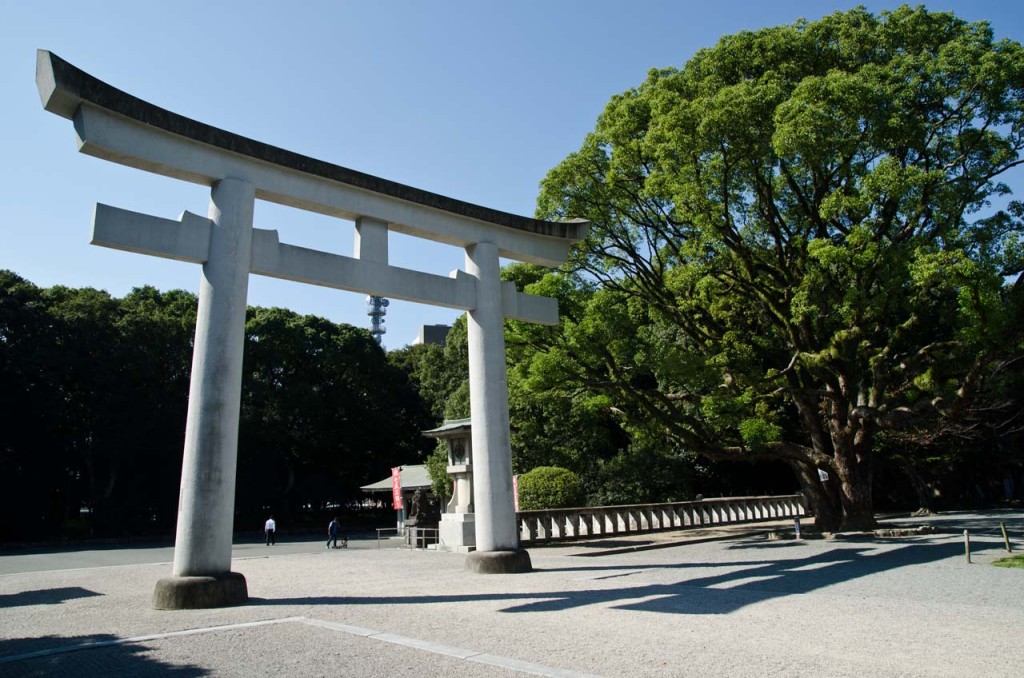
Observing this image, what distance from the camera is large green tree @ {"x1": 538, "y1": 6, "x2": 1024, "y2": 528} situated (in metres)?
13.8

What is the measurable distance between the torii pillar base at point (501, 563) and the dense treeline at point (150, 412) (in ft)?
90.0

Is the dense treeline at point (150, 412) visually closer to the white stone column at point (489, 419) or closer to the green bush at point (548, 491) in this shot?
the green bush at point (548, 491)

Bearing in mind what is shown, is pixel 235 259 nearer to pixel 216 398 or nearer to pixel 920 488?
pixel 216 398

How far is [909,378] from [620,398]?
748cm

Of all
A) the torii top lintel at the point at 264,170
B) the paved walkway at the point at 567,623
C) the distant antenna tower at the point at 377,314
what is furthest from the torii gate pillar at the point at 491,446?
the distant antenna tower at the point at 377,314

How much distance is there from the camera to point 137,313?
3478 centimetres

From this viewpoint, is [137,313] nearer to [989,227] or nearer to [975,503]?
[989,227]

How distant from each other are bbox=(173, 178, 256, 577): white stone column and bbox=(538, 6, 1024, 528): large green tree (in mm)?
8864

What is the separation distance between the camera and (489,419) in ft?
39.9

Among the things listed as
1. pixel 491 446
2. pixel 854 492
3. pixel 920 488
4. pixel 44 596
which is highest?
pixel 491 446

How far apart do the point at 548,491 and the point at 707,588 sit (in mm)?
10652

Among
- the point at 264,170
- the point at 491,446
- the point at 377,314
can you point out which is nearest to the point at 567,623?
the point at 491,446

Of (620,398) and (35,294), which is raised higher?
(35,294)

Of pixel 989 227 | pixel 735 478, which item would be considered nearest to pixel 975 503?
pixel 735 478
